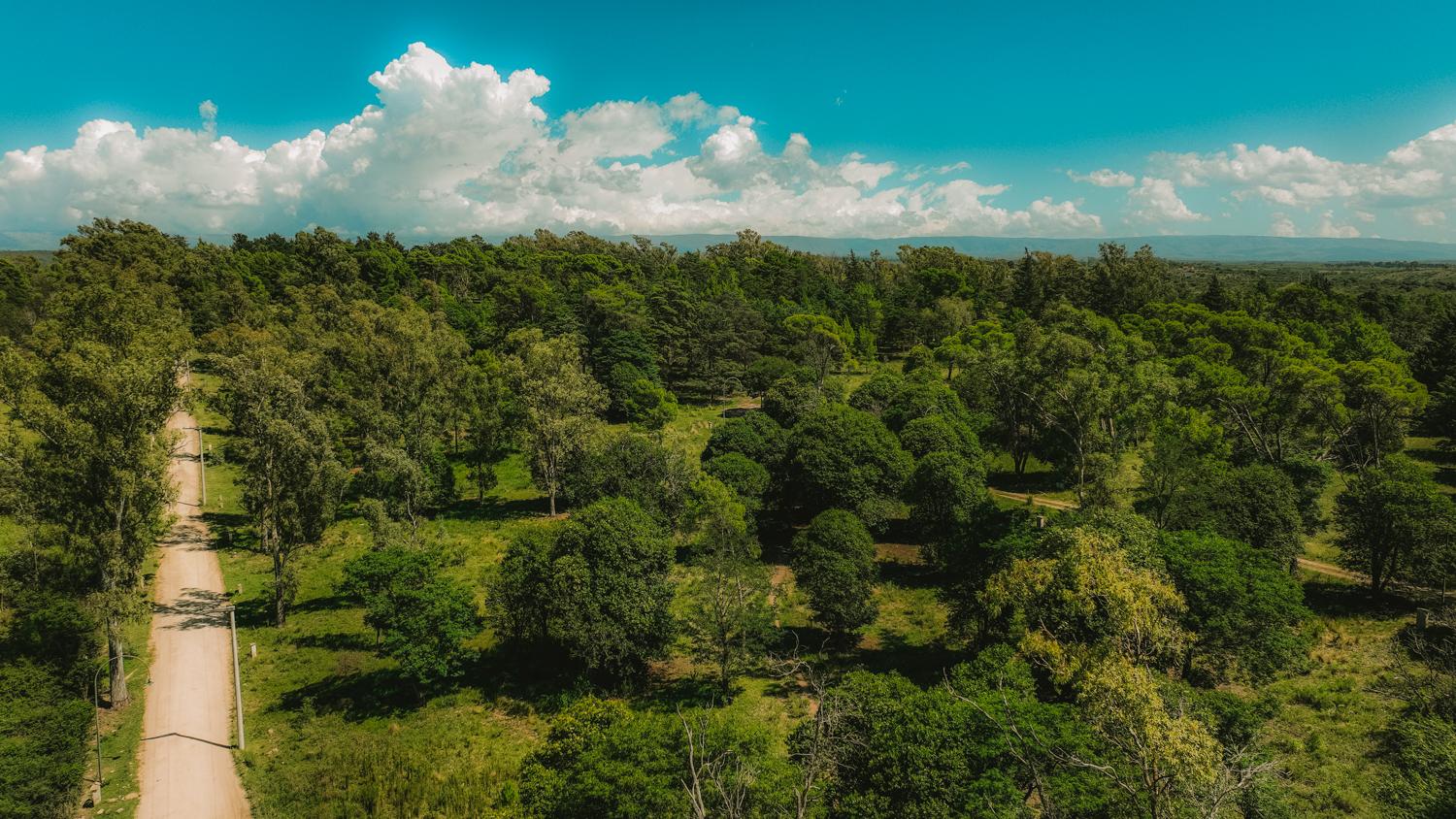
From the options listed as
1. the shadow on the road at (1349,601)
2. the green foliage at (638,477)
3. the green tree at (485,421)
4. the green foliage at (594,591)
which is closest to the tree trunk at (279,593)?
the green foliage at (594,591)

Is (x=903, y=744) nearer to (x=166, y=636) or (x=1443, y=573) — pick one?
(x=1443, y=573)

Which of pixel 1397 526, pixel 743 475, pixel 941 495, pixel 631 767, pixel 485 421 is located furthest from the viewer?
pixel 485 421

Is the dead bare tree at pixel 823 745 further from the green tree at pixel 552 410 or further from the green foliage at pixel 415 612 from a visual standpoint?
the green tree at pixel 552 410

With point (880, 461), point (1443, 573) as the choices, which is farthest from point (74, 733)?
point (1443, 573)

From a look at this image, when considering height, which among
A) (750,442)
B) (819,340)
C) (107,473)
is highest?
(819,340)

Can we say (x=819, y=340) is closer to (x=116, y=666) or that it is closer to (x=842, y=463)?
(x=842, y=463)

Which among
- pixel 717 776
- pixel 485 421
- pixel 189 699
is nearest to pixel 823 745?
pixel 717 776
